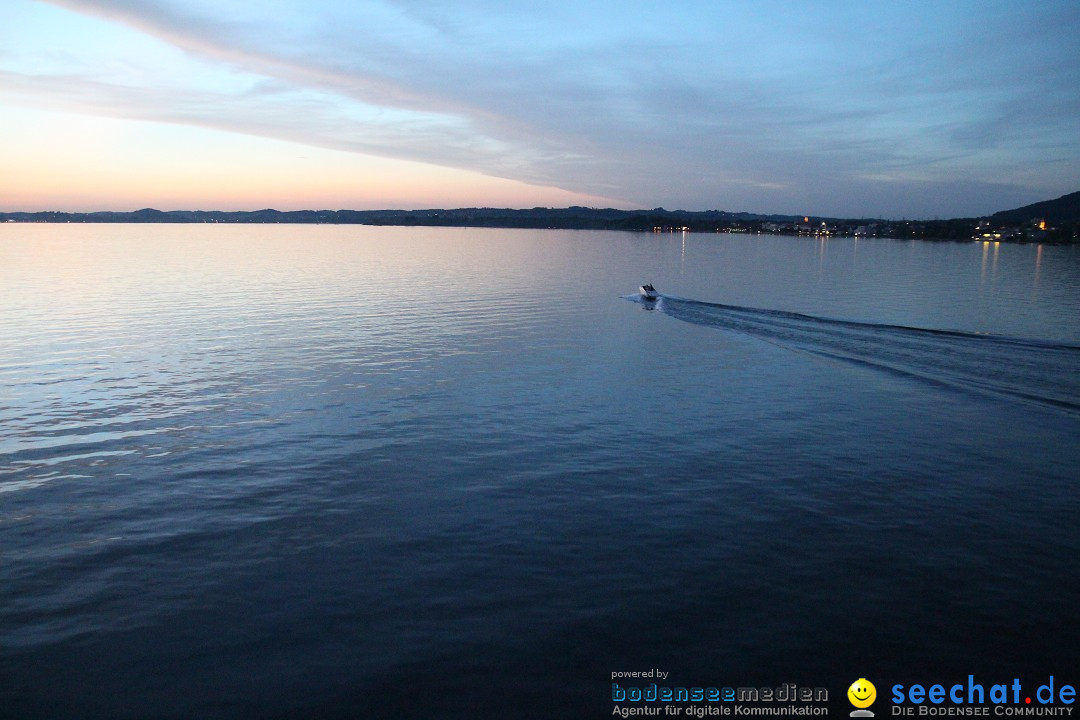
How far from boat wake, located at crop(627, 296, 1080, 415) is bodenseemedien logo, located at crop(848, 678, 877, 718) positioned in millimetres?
19344

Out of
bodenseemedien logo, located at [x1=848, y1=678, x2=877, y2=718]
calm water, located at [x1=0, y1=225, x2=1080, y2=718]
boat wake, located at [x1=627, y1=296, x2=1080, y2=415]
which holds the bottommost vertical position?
bodenseemedien logo, located at [x1=848, y1=678, x2=877, y2=718]

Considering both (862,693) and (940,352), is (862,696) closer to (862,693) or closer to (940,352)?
(862,693)

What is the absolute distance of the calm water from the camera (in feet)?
30.8

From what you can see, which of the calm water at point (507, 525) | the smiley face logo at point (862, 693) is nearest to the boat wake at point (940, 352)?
the calm water at point (507, 525)

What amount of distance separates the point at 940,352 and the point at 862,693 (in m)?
29.5

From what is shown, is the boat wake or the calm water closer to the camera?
the calm water

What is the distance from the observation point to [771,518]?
13992 millimetres

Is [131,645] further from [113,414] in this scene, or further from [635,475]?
[113,414]

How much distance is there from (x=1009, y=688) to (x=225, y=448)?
1754 centimetres

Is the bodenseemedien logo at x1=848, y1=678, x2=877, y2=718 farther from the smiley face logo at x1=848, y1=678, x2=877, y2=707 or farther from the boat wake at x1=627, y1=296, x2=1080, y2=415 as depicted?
the boat wake at x1=627, y1=296, x2=1080, y2=415

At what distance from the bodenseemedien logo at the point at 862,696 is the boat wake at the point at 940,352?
19.3 m

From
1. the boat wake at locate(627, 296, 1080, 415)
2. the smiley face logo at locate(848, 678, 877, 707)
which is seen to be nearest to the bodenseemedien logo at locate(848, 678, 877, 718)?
the smiley face logo at locate(848, 678, 877, 707)

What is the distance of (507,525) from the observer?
13578 millimetres

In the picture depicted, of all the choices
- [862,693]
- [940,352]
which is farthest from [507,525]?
[940,352]
